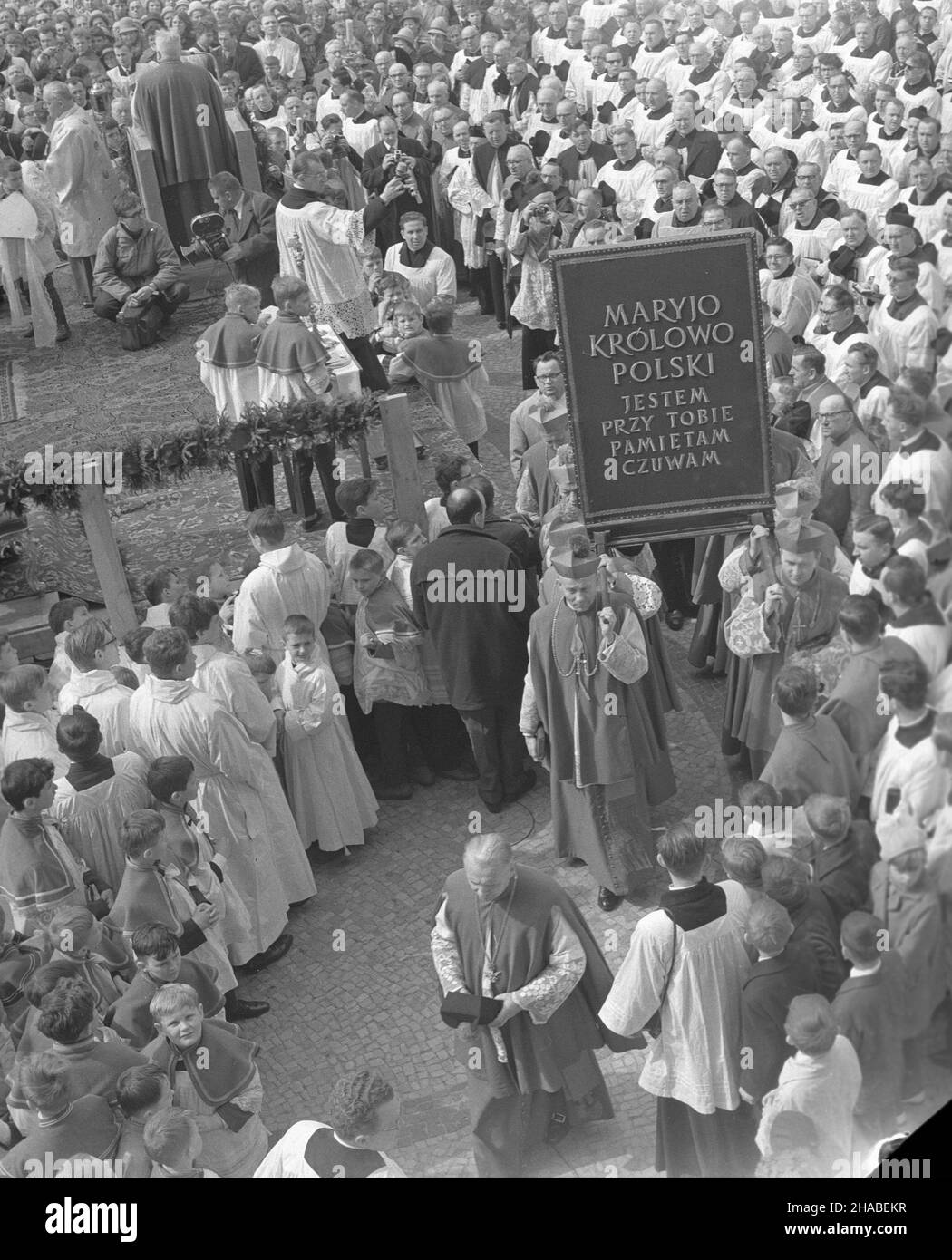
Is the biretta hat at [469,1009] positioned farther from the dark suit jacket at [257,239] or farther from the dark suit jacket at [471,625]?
the dark suit jacket at [257,239]

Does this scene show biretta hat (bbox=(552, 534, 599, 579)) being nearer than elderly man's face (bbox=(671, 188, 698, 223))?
Yes

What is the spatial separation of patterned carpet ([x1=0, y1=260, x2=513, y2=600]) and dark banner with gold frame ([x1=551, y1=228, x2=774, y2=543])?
3951 mm

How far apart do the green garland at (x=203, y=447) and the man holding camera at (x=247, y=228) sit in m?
4.62

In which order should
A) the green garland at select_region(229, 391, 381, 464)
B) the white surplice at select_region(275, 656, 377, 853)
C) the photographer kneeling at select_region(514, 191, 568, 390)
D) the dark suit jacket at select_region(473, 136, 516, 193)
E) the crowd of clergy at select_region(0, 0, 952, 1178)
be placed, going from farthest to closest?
the dark suit jacket at select_region(473, 136, 516, 193) → the photographer kneeling at select_region(514, 191, 568, 390) → the green garland at select_region(229, 391, 381, 464) → the white surplice at select_region(275, 656, 377, 853) → the crowd of clergy at select_region(0, 0, 952, 1178)

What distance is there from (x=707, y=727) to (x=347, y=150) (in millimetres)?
A: 9694

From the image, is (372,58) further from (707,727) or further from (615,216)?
(707,727)

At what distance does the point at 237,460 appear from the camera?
10273mm

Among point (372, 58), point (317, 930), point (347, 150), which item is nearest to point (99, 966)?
point (317, 930)

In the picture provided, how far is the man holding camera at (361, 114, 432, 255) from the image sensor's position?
15578mm

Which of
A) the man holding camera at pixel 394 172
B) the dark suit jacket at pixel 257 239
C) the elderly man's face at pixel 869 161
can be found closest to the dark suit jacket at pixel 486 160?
the man holding camera at pixel 394 172

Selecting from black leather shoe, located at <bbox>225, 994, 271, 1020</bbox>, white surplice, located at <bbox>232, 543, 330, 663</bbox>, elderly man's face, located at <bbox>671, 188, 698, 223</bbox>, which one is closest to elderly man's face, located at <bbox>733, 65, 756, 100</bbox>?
elderly man's face, located at <bbox>671, 188, 698, 223</bbox>

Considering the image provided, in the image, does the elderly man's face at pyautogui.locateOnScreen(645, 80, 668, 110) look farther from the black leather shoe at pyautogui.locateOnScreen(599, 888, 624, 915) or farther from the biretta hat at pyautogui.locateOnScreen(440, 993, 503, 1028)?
the biretta hat at pyautogui.locateOnScreen(440, 993, 503, 1028)

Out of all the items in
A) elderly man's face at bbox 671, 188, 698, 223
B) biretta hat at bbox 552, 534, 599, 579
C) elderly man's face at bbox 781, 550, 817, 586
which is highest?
elderly man's face at bbox 671, 188, 698, 223

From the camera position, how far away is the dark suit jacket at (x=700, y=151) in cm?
1591
